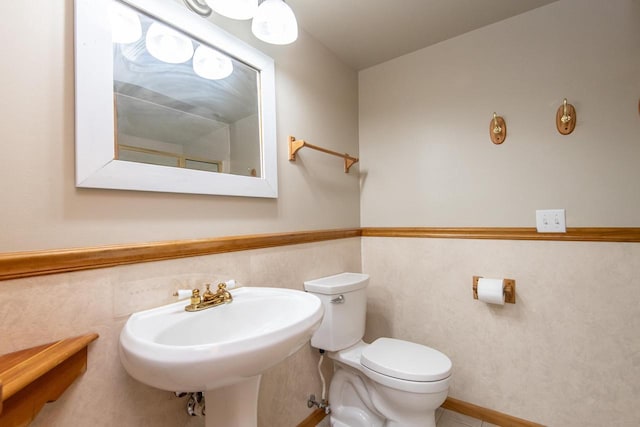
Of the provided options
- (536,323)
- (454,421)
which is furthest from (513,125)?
(454,421)

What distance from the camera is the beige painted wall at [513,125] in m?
1.30

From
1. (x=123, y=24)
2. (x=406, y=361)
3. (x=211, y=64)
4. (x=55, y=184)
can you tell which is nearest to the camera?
(x=55, y=184)

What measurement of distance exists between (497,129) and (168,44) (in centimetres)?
164

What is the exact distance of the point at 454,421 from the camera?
5.10 ft

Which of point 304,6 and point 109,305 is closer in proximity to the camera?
point 109,305

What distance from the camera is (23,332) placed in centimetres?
68

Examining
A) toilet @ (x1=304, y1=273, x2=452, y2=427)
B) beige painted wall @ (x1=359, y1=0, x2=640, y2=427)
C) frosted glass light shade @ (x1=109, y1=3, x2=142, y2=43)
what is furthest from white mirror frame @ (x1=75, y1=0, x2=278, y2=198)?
beige painted wall @ (x1=359, y1=0, x2=640, y2=427)

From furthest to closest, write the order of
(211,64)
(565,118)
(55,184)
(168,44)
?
(565,118) < (211,64) < (168,44) < (55,184)

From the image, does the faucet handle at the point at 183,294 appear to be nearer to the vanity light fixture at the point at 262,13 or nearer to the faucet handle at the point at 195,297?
the faucet handle at the point at 195,297

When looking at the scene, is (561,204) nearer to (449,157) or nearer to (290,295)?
(449,157)

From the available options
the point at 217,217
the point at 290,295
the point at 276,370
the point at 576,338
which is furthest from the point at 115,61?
the point at 576,338

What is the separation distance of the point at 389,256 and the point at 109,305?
1528 millimetres

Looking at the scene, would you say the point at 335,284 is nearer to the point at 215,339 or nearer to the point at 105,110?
the point at 215,339

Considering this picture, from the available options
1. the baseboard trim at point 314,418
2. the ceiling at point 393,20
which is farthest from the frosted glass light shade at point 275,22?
the baseboard trim at point 314,418
